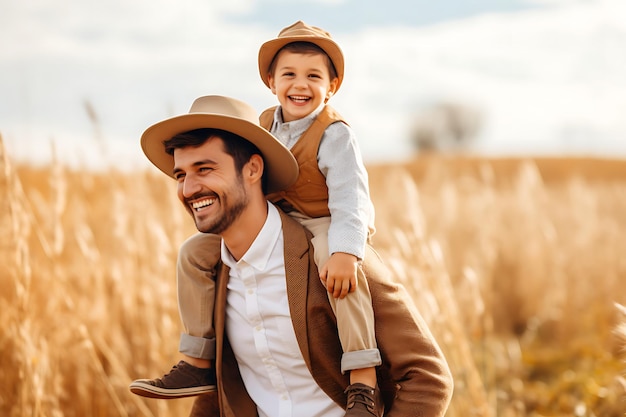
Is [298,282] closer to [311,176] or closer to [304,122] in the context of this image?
[311,176]

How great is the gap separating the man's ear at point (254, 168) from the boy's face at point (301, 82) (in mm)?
173

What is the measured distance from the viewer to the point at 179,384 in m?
2.11

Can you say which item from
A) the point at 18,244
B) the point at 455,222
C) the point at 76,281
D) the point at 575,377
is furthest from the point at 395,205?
the point at 18,244

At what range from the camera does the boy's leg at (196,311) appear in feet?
6.97

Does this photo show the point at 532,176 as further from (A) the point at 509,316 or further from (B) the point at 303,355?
(B) the point at 303,355

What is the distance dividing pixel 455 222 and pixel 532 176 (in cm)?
128

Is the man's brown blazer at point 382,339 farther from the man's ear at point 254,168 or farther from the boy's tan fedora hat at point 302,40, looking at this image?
the boy's tan fedora hat at point 302,40

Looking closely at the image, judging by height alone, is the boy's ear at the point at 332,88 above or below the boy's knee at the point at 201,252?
above

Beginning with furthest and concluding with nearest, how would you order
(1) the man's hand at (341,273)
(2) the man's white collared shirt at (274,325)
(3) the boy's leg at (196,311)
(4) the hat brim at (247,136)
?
(3) the boy's leg at (196,311) < (2) the man's white collared shirt at (274,325) < (4) the hat brim at (247,136) < (1) the man's hand at (341,273)

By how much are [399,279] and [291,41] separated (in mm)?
1321

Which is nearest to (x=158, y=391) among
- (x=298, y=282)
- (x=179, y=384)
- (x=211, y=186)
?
(x=179, y=384)

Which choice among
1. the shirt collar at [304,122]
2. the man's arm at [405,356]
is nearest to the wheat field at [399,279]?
the man's arm at [405,356]

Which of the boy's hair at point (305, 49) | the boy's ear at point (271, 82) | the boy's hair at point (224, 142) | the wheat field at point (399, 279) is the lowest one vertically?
the wheat field at point (399, 279)

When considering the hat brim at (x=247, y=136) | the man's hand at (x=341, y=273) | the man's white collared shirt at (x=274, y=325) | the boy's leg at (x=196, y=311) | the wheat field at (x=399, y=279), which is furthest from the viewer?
the wheat field at (x=399, y=279)
